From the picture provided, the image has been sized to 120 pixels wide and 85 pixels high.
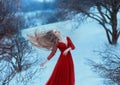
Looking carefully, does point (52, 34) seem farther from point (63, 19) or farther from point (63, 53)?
point (63, 19)

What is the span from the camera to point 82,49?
15.5 meters

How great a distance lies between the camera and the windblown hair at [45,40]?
5031 millimetres

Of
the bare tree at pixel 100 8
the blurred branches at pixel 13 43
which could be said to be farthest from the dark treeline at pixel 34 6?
the bare tree at pixel 100 8

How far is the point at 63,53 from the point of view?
504 cm

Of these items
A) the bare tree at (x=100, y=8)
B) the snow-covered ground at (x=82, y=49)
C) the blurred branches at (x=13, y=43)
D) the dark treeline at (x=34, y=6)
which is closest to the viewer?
the blurred branches at (x=13, y=43)

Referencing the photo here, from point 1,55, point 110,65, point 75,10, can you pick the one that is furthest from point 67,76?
point 75,10

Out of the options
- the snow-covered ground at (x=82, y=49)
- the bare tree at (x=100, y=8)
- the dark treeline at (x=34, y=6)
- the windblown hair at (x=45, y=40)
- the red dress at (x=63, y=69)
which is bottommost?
the snow-covered ground at (x=82, y=49)

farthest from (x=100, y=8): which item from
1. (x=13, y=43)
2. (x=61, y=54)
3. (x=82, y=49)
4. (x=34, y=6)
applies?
(x=61, y=54)

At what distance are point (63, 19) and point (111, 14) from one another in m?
1.99

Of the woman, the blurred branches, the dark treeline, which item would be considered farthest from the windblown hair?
the dark treeline

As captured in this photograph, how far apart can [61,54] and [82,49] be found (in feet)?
34.5

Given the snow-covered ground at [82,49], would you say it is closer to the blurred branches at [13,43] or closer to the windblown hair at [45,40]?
the blurred branches at [13,43]

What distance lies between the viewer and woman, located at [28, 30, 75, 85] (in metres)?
5.02

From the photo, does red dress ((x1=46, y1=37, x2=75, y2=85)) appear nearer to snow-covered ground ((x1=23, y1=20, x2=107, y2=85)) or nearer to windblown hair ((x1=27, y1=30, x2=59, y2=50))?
windblown hair ((x1=27, y1=30, x2=59, y2=50))
